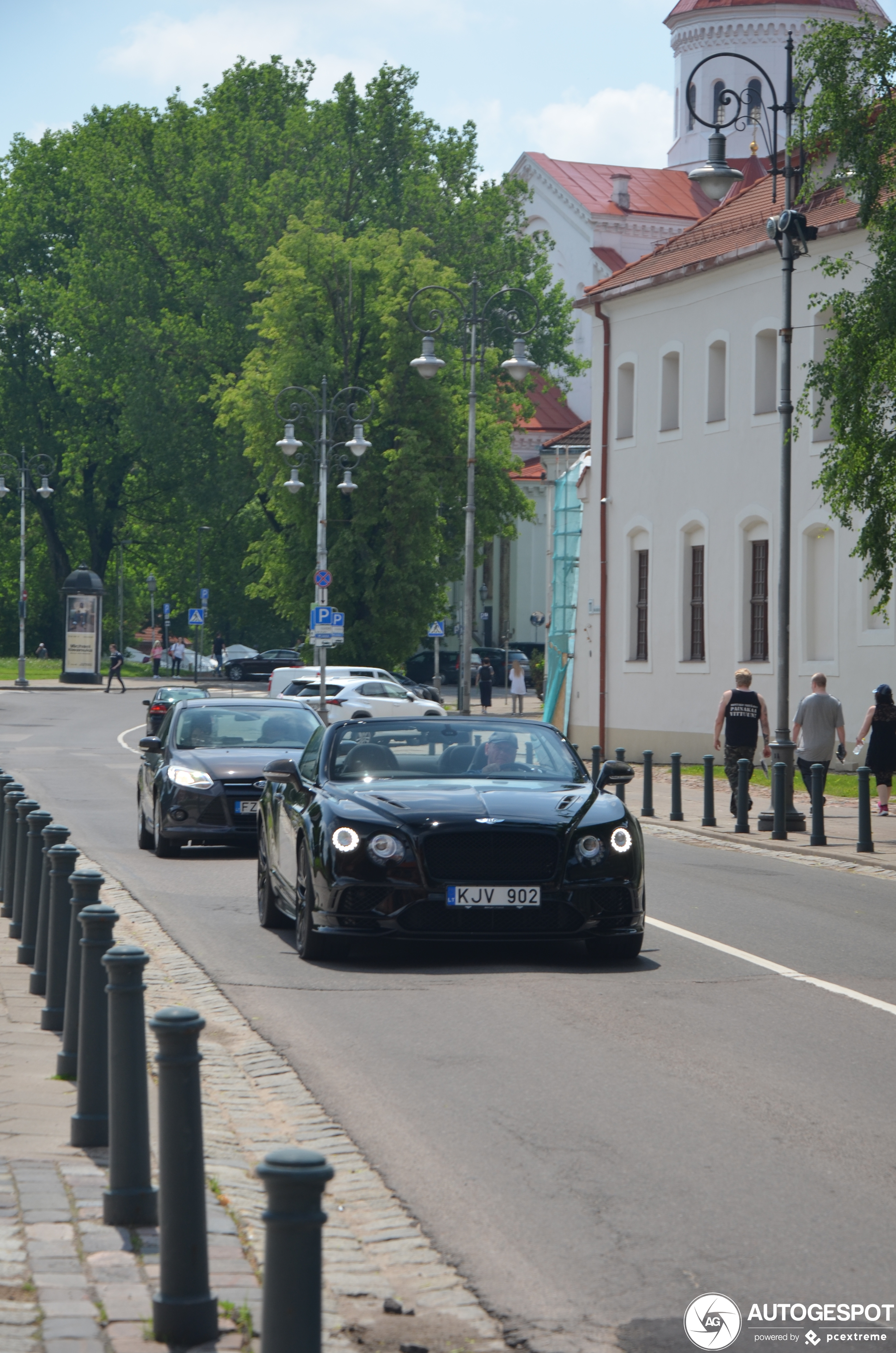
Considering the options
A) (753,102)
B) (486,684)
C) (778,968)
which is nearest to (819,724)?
(753,102)

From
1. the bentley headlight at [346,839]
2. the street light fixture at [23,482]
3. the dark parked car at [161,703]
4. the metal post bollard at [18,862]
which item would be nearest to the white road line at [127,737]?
the dark parked car at [161,703]

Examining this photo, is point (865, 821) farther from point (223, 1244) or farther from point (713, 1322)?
point (713, 1322)

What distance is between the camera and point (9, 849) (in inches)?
514

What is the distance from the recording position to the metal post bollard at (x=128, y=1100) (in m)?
5.18

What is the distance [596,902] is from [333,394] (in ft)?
159

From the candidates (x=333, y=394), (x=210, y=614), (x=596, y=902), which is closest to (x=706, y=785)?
(x=596, y=902)

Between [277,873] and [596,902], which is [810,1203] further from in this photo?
[277,873]

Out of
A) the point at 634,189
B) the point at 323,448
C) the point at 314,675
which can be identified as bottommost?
the point at 314,675

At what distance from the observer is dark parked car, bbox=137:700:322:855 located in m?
17.2

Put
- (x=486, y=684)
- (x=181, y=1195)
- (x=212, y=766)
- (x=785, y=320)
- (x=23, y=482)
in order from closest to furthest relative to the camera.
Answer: (x=181, y=1195) < (x=212, y=766) < (x=785, y=320) < (x=486, y=684) < (x=23, y=482)

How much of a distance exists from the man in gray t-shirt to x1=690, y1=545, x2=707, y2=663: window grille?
15.3 metres

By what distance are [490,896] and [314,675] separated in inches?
1536

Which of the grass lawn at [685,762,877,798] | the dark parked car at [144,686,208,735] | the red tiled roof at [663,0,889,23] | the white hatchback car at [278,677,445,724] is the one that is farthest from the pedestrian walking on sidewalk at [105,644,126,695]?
the red tiled roof at [663,0,889,23]

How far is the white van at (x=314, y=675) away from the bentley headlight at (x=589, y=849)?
37.5m
